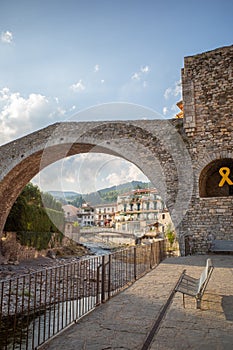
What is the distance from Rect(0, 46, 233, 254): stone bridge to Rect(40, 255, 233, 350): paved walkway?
15.8 feet

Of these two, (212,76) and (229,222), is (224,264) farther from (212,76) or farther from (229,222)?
(212,76)

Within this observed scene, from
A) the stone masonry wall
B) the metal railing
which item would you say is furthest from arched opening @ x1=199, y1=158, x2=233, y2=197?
the metal railing

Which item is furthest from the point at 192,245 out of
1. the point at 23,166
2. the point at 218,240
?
the point at 23,166

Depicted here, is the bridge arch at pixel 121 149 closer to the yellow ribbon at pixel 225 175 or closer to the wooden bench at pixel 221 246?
the yellow ribbon at pixel 225 175

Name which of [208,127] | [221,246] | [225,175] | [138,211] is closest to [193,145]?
[208,127]

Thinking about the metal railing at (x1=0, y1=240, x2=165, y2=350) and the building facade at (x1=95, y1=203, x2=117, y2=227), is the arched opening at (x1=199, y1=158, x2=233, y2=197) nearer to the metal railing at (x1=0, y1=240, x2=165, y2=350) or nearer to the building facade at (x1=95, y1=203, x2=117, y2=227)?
the metal railing at (x1=0, y1=240, x2=165, y2=350)

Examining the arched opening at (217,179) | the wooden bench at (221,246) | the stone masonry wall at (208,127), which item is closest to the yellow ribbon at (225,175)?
the arched opening at (217,179)

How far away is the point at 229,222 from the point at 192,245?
138cm

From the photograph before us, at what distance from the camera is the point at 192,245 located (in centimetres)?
942

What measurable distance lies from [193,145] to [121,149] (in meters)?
2.62

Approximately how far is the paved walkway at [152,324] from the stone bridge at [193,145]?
4816 millimetres

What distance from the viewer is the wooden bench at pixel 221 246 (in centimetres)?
894

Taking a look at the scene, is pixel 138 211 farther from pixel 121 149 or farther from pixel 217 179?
pixel 121 149

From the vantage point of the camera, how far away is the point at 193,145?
392 inches
